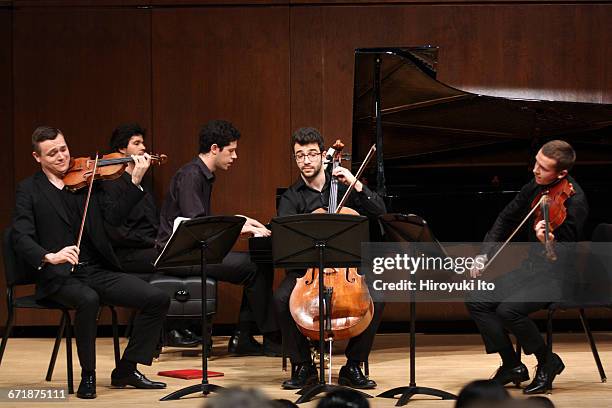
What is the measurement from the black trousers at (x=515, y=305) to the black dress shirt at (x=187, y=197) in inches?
66.1

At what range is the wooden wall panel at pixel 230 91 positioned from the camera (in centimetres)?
646

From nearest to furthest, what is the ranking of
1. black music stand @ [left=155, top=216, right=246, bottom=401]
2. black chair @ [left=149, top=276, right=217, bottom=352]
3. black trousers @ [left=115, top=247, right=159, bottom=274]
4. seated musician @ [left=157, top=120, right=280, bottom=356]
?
1. black music stand @ [left=155, top=216, right=246, bottom=401]
2. black chair @ [left=149, top=276, right=217, bottom=352]
3. seated musician @ [left=157, top=120, right=280, bottom=356]
4. black trousers @ [left=115, top=247, right=159, bottom=274]

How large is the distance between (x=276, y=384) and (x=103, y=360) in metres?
1.33

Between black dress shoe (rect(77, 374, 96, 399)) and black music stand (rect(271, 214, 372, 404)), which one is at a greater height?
black music stand (rect(271, 214, 372, 404))

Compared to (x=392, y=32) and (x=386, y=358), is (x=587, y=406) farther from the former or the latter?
(x=392, y=32)

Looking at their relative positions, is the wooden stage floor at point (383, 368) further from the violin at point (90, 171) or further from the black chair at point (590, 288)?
the violin at point (90, 171)

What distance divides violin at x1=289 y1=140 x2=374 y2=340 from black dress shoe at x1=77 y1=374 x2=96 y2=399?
96 centimetres

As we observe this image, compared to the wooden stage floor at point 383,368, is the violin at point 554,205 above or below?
above

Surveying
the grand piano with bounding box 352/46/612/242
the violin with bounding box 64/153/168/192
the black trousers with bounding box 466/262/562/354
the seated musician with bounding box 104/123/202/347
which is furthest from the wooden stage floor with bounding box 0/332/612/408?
the violin with bounding box 64/153/168/192

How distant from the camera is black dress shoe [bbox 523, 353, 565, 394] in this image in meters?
4.38

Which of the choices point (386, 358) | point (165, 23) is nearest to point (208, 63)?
point (165, 23)

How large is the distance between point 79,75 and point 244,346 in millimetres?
2222

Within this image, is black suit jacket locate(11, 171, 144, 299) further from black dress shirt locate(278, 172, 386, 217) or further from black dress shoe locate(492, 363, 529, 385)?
black dress shoe locate(492, 363, 529, 385)

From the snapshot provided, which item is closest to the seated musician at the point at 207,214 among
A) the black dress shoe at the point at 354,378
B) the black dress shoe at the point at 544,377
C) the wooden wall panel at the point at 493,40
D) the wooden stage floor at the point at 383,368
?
the wooden stage floor at the point at 383,368
